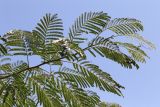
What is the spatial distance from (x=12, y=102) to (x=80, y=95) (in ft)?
2.53

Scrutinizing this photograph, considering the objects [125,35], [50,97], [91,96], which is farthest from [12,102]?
[125,35]

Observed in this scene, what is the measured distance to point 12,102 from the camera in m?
5.14

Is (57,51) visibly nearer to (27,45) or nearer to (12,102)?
(27,45)

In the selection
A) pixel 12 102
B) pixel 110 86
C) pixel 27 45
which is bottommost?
pixel 12 102

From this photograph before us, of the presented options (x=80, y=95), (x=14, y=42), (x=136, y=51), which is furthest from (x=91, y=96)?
(x=14, y=42)

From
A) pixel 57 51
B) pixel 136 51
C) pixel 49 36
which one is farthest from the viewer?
pixel 136 51

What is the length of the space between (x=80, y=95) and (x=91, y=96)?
0.77 ft

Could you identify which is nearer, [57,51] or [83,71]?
[57,51]

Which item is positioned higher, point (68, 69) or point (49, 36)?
point (49, 36)

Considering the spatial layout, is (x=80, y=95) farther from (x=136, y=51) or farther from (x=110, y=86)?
(x=136, y=51)

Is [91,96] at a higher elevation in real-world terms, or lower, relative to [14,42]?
lower

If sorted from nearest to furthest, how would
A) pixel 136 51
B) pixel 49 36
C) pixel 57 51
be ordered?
A: pixel 57 51, pixel 49 36, pixel 136 51

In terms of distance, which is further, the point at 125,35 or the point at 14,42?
the point at 125,35

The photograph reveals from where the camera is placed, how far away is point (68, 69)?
5.01 m
